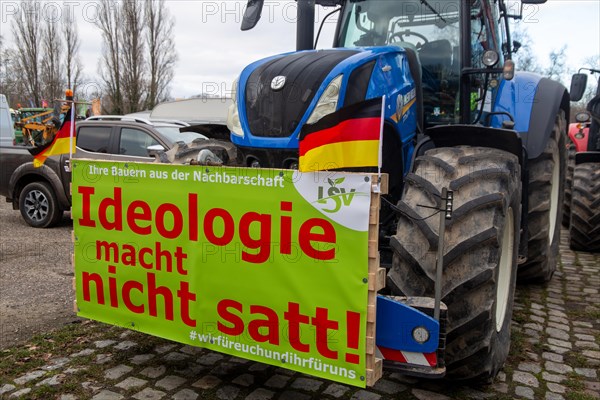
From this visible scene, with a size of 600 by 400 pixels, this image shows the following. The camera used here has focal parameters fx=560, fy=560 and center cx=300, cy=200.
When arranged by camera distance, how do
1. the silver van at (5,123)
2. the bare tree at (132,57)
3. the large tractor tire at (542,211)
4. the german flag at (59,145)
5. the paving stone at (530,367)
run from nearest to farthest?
1. the paving stone at (530,367)
2. the german flag at (59,145)
3. the large tractor tire at (542,211)
4. the silver van at (5,123)
5. the bare tree at (132,57)

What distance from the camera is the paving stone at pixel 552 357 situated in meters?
4.02

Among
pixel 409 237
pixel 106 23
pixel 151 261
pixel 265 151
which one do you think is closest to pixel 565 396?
pixel 409 237

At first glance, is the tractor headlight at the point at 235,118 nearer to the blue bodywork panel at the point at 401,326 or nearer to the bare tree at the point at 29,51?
the blue bodywork panel at the point at 401,326

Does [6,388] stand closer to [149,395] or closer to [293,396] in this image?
[149,395]

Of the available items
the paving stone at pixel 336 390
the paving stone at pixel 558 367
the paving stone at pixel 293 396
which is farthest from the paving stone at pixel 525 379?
the paving stone at pixel 293 396

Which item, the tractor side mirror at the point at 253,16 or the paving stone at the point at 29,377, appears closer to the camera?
the paving stone at the point at 29,377

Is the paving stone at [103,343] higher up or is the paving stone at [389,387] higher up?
the paving stone at [389,387]

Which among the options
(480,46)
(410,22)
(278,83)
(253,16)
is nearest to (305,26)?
(253,16)

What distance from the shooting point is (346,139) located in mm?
2707

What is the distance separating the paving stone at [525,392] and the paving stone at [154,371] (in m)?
2.25

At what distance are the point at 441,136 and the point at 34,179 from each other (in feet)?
26.1

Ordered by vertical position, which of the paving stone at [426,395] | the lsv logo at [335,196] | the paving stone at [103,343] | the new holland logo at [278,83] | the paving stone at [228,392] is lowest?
the paving stone at [103,343]

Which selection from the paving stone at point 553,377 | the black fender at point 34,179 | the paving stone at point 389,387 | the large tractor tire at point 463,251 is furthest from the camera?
the black fender at point 34,179

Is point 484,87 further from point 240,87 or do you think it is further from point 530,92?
point 240,87
